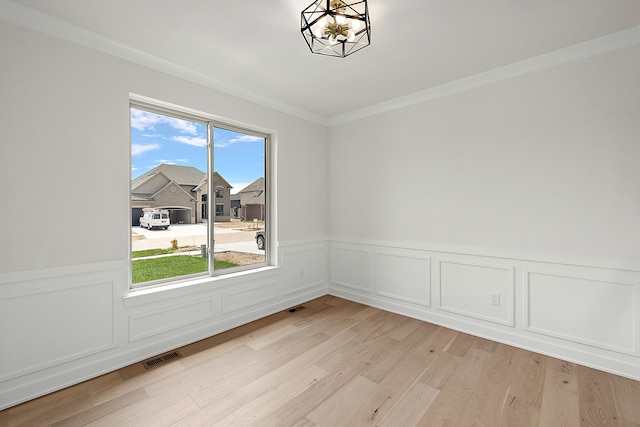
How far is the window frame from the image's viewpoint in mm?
2744

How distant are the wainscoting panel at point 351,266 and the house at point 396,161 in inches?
18.6

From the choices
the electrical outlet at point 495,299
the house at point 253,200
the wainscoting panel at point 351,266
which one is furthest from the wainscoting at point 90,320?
the electrical outlet at point 495,299

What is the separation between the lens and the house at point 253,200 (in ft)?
12.1

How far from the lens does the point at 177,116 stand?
3.00 m

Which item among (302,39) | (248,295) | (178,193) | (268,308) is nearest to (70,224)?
(178,193)

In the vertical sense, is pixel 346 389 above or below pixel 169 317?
below

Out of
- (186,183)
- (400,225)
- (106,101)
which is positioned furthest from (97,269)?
(400,225)

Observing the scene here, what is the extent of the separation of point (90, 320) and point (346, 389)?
2.14m

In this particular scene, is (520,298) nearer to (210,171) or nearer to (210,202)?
(210,202)

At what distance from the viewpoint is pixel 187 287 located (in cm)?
288

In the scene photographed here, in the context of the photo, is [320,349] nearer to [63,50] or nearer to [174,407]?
[174,407]

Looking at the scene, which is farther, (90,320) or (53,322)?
(90,320)

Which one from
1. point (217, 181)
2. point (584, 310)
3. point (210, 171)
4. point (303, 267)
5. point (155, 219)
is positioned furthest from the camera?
point (303, 267)

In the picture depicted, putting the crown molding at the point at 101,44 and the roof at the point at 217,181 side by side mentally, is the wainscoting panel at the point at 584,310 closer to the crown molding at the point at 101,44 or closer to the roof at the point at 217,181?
the roof at the point at 217,181
